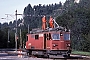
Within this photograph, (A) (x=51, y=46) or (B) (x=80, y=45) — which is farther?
(B) (x=80, y=45)

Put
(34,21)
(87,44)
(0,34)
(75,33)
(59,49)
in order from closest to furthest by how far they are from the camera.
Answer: (59,49) < (87,44) < (75,33) < (0,34) < (34,21)

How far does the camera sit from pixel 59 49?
35.5 m

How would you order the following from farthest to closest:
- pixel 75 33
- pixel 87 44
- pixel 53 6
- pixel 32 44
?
pixel 53 6 < pixel 75 33 < pixel 87 44 < pixel 32 44

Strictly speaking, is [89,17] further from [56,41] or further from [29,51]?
[56,41]

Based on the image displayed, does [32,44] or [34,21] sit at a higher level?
[34,21]

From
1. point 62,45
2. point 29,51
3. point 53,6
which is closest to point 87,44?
point 29,51

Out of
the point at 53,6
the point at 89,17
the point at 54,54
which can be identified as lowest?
the point at 54,54

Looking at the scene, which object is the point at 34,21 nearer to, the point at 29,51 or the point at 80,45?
the point at 80,45

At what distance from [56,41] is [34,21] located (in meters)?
110

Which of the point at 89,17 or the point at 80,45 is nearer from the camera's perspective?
the point at 80,45

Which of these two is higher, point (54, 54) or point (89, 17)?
point (89, 17)

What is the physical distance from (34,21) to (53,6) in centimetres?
5212

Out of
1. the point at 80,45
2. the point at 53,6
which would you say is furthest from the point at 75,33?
the point at 53,6

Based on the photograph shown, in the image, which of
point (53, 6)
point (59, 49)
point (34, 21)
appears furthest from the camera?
point (53, 6)
